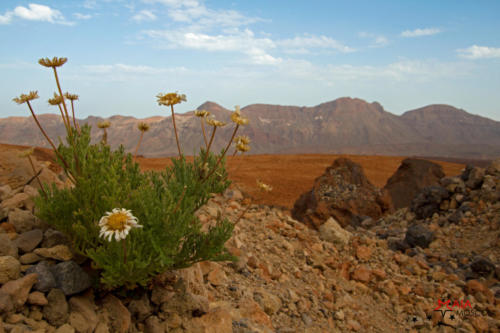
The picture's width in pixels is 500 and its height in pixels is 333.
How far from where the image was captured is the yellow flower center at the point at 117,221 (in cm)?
220

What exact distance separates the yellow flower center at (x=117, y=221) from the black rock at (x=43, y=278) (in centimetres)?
95

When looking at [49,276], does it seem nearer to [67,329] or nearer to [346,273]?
[67,329]

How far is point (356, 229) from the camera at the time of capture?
10.5 m

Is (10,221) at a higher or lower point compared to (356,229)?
higher

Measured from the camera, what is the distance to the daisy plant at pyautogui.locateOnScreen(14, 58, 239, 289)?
261 cm

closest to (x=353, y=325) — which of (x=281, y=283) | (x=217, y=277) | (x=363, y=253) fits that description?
(x=281, y=283)

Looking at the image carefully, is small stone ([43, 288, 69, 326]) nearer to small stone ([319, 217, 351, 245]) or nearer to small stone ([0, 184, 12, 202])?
small stone ([0, 184, 12, 202])

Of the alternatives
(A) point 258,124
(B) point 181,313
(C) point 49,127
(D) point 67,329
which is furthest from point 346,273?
(C) point 49,127

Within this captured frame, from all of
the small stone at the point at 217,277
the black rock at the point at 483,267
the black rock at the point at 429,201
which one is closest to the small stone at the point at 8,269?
the small stone at the point at 217,277

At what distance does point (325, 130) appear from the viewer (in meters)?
147

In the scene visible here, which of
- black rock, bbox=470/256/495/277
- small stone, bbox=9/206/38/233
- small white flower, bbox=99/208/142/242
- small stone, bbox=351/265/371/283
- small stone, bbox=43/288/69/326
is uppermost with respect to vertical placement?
small white flower, bbox=99/208/142/242

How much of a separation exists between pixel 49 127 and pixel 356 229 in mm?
157014

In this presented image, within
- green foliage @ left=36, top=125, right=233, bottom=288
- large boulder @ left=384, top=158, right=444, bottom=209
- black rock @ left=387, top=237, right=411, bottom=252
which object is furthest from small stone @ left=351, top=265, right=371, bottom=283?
large boulder @ left=384, top=158, right=444, bottom=209

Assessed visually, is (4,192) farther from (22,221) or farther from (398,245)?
(398,245)
